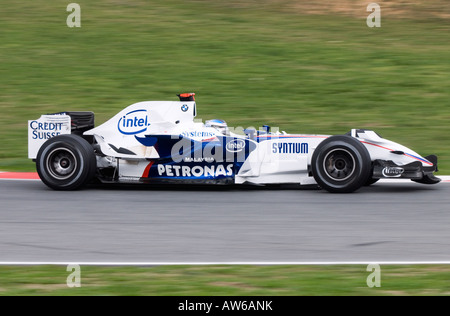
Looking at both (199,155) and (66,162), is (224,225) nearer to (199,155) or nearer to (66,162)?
(199,155)

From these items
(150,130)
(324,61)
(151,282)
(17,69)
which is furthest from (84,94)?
(151,282)

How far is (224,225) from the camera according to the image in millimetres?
7547

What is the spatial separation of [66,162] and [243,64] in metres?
8.76

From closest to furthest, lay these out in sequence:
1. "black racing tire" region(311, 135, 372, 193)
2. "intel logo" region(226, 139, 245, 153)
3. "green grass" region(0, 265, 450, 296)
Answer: "green grass" region(0, 265, 450, 296), "black racing tire" region(311, 135, 372, 193), "intel logo" region(226, 139, 245, 153)

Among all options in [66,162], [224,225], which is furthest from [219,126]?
[224,225]

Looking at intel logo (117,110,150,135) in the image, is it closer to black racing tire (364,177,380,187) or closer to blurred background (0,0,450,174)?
blurred background (0,0,450,174)

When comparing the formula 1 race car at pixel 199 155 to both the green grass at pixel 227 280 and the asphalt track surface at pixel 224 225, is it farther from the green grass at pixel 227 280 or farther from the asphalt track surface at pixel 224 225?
the green grass at pixel 227 280

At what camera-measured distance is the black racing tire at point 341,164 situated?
8898 mm

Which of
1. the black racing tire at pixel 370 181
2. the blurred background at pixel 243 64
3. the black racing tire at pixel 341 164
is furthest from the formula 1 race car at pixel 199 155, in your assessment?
the blurred background at pixel 243 64

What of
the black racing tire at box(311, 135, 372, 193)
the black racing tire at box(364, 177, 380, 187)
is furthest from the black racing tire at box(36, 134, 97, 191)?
the black racing tire at box(364, 177, 380, 187)

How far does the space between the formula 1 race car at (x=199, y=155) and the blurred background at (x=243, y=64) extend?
2.35m

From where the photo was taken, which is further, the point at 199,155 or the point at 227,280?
the point at 199,155

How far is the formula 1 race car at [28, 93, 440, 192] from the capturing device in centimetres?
909

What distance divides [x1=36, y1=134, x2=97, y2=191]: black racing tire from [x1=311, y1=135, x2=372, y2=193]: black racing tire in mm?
2793
